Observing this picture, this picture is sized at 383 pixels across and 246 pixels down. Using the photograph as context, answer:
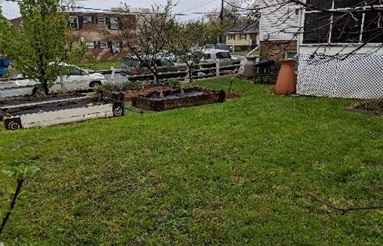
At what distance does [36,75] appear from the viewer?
1159cm

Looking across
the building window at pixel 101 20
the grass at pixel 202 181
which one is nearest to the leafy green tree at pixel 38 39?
the grass at pixel 202 181

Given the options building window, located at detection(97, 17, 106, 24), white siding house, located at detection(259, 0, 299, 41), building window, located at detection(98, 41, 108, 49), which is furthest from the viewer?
building window, located at detection(98, 41, 108, 49)

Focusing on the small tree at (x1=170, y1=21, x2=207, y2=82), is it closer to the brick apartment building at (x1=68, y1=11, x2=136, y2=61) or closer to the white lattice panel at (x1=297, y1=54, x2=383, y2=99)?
the white lattice panel at (x1=297, y1=54, x2=383, y2=99)

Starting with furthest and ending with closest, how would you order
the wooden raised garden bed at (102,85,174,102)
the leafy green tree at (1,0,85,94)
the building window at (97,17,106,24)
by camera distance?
the building window at (97,17,106,24) < the wooden raised garden bed at (102,85,174,102) < the leafy green tree at (1,0,85,94)

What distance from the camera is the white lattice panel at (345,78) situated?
10.6 metres

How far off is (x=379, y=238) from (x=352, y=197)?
35.8 inches

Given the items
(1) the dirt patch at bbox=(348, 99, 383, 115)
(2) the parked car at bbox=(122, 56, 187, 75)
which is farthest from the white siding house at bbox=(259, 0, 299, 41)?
(2) the parked car at bbox=(122, 56, 187, 75)

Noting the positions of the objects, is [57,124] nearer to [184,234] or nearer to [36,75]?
[36,75]

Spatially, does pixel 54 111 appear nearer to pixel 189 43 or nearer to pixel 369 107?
pixel 369 107

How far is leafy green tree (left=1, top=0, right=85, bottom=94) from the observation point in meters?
11.0

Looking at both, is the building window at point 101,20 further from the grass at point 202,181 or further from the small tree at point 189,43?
the grass at point 202,181

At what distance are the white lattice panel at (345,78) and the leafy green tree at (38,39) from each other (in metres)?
8.13

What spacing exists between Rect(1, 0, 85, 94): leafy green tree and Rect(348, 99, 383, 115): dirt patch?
Answer: 951 cm

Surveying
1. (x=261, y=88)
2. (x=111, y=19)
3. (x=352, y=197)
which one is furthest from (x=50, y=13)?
(x=111, y=19)
